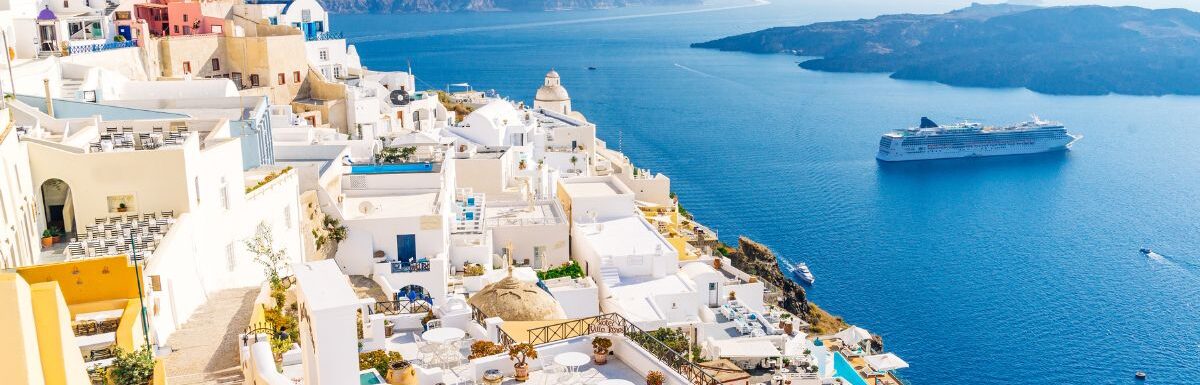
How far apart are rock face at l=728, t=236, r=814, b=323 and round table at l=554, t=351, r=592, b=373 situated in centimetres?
2333

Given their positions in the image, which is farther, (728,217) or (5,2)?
(728,217)

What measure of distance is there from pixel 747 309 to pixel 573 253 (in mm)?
4854

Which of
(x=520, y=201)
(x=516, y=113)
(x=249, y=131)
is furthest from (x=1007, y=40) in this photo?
(x=249, y=131)

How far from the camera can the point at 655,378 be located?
31.8 ft

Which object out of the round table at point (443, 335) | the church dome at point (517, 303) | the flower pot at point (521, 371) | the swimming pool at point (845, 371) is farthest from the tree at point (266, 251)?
the swimming pool at point (845, 371)

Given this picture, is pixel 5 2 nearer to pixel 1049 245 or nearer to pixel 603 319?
pixel 603 319

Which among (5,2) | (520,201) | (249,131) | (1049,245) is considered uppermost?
(5,2)

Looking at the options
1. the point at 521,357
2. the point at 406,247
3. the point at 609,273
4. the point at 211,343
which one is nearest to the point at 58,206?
the point at 211,343

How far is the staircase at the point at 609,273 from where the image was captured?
2289 centimetres

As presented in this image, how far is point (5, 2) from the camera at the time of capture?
25734mm

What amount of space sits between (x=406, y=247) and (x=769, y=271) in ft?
65.1

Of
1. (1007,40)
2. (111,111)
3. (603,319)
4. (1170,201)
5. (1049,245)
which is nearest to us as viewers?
(603,319)

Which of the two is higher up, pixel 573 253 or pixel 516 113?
pixel 516 113

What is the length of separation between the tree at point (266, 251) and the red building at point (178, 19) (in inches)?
720
